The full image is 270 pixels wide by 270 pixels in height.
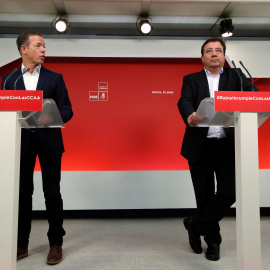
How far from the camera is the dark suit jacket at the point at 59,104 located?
1.97 m

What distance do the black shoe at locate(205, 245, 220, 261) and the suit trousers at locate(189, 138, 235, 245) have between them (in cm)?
4

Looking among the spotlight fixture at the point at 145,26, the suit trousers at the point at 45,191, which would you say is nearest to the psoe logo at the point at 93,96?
the spotlight fixture at the point at 145,26

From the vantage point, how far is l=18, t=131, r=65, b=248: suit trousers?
6.72 ft

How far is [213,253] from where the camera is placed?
81.7 inches

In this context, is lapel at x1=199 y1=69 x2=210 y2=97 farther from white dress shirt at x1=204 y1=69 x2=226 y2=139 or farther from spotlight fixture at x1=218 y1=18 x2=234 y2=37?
spotlight fixture at x1=218 y1=18 x2=234 y2=37

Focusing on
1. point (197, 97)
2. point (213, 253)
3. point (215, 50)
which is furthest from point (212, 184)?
point (215, 50)

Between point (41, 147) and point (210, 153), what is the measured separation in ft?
3.72

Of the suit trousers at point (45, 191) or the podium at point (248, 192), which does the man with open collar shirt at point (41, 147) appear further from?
the podium at point (248, 192)

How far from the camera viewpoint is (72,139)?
151 inches

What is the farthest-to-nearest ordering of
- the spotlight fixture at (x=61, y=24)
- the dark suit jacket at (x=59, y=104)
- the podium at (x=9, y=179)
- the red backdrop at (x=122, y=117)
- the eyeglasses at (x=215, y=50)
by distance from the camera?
1. the red backdrop at (x=122, y=117)
2. the spotlight fixture at (x=61, y=24)
3. the eyeglasses at (x=215, y=50)
4. the dark suit jacket at (x=59, y=104)
5. the podium at (x=9, y=179)

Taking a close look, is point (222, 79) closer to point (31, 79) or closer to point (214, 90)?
point (214, 90)

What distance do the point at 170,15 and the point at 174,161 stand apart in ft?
5.77

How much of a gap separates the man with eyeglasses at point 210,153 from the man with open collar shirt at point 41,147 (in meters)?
0.87

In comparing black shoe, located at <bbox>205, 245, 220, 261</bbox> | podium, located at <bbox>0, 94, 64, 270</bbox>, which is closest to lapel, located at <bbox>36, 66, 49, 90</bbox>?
podium, located at <bbox>0, 94, 64, 270</bbox>
